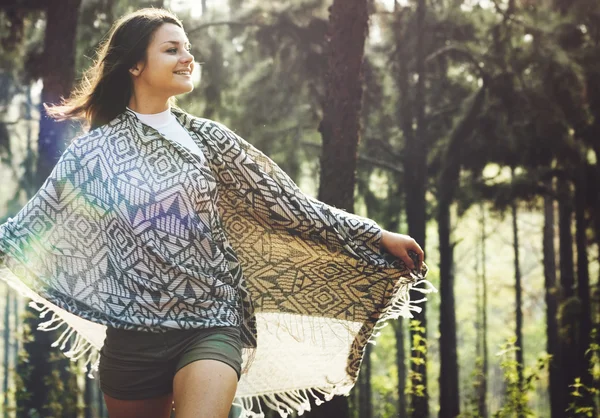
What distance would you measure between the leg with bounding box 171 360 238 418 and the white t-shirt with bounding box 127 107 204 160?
3.08ft

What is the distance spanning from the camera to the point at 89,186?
3.34m

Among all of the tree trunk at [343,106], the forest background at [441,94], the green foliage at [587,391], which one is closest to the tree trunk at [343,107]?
the tree trunk at [343,106]

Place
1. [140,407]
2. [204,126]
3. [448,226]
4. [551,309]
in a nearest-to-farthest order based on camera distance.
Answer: [140,407], [204,126], [448,226], [551,309]

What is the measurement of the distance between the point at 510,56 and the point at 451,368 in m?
5.44

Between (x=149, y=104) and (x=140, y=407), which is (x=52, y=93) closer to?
(x=149, y=104)

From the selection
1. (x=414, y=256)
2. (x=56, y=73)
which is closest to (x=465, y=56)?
(x=56, y=73)

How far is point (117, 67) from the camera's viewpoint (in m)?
3.46

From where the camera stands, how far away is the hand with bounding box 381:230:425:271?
3664mm

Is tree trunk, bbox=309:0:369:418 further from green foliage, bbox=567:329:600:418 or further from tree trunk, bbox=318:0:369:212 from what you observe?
green foliage, bbox=567:329:600:418

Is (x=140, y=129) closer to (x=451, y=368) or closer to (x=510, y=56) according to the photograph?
(x=510, y=56)

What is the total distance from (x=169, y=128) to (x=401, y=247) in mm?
1191

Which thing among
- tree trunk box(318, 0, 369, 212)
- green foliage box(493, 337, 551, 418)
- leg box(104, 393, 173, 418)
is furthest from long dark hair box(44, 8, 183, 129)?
green foliage box(493, 337, 551, 418)

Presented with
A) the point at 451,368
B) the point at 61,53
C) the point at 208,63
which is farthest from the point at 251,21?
the point at 451,368

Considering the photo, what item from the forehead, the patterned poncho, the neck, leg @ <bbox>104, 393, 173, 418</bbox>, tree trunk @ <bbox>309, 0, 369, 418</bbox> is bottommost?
leg @ <bbox>104, 393, 173, 418</bbox>
